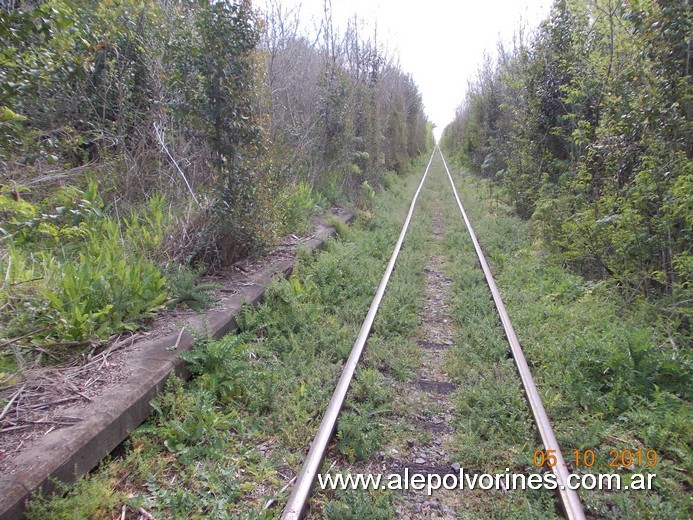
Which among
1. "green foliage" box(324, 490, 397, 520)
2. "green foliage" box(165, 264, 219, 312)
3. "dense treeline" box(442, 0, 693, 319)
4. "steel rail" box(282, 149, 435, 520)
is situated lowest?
"green foliage" box(324, 490, 397, 520)

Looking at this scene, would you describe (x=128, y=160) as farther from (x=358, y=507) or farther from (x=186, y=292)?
(x=358, y=507)

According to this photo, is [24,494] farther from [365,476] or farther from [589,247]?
[589,247]

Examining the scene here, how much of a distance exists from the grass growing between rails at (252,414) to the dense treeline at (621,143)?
2.70 metres

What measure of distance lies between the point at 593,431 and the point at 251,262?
448 centimetres

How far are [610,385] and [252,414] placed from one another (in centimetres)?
297

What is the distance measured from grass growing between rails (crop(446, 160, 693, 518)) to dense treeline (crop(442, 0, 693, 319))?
1.66ft

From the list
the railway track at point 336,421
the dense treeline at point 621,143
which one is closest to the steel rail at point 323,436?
the railway track at point 336,421

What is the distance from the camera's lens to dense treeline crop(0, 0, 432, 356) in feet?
9.55

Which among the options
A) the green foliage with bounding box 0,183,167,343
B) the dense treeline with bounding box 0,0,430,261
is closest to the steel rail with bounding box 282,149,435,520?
the green foliage with bounding box 0,183,167,343

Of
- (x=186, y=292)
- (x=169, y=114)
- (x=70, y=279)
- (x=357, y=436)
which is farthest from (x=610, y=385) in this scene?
(x=169, y=114)

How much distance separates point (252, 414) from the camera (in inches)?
135

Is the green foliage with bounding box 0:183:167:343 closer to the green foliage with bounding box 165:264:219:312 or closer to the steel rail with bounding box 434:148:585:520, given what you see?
the green foliage with bounding box 165:264:219:312

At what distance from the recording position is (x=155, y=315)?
4035 millimetres

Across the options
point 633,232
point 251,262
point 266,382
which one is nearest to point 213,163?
point 251,262
